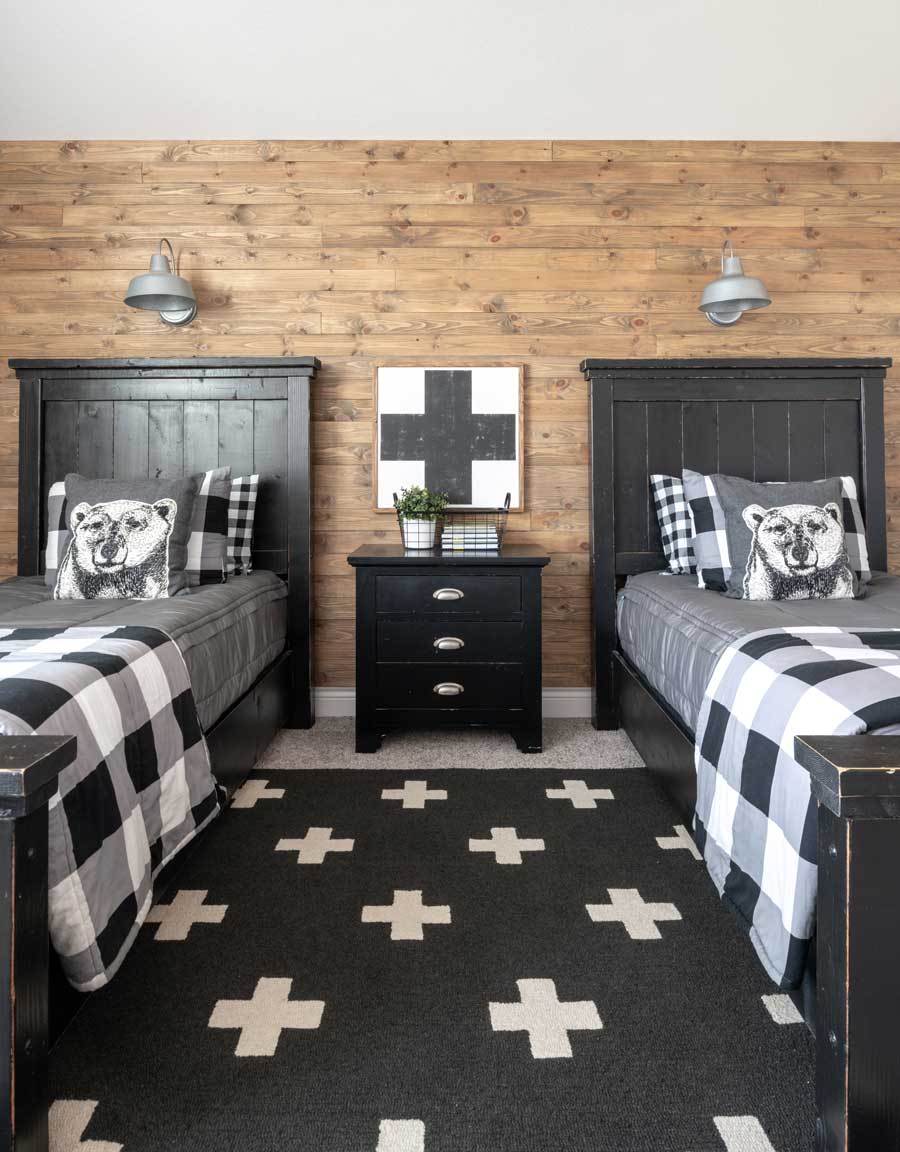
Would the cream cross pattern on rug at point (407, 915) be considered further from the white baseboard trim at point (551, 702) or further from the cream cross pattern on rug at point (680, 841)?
the white baseboard trim at point (551, 702)

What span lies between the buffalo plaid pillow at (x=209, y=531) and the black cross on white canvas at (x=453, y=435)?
0.68 m

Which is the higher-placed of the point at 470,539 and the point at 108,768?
the point at 470,539

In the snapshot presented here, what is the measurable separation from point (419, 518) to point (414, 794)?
99cm

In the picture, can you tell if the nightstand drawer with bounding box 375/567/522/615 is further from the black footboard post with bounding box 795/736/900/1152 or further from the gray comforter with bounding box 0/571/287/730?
the black footboard post with bounding box 795/736/900/1152

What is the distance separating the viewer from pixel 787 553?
210cm

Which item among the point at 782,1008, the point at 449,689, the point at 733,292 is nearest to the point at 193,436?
the point at 449,689

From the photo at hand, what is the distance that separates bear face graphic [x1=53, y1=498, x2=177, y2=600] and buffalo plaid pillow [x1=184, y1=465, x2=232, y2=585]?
0.74ft

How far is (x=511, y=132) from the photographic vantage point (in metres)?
2.94

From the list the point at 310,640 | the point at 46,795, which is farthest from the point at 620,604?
the point at 46,795

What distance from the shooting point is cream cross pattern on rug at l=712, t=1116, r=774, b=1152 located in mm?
976

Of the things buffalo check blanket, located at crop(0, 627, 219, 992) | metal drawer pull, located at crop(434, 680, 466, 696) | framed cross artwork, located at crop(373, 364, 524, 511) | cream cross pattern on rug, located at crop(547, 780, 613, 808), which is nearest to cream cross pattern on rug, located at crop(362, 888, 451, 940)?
buffalo check blanket, located at crop(0, 627, 219, 992)

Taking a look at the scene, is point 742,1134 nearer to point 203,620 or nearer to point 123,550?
point 203,620

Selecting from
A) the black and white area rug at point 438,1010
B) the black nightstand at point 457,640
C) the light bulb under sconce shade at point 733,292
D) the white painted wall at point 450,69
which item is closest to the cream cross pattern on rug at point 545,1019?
the black and white area rug at point 438,1010

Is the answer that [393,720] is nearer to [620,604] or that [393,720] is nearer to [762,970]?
[620,604]
